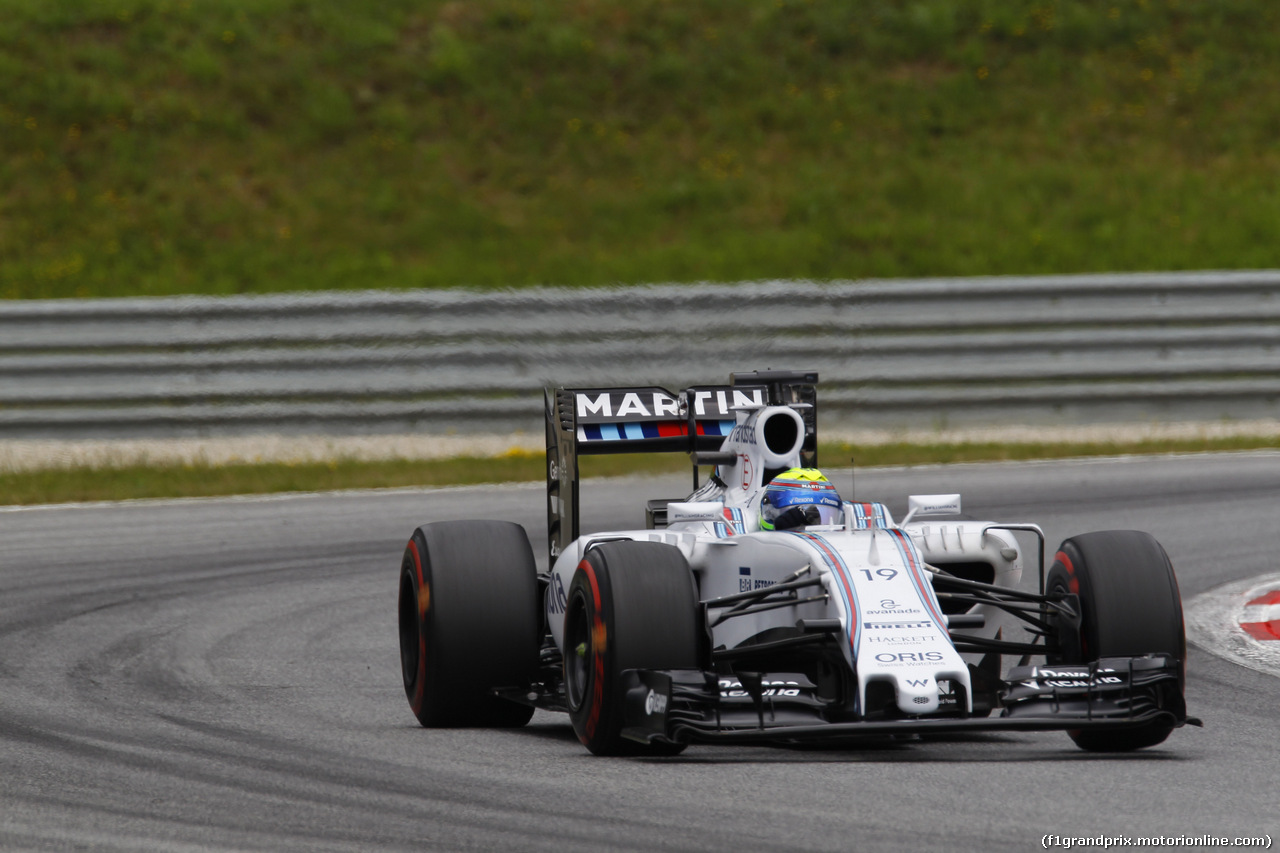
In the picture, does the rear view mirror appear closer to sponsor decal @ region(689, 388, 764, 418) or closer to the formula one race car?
the formula one race car

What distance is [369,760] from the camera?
646 cm

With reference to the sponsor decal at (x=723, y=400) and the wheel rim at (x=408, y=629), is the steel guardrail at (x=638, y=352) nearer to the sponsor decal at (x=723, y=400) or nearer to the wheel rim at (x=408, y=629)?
the sponsor decal at (x=723, y=400)

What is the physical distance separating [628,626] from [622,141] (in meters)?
16.3

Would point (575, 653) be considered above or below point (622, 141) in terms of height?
below

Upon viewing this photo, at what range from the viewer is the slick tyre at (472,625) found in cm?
742

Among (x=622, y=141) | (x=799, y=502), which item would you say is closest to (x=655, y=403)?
(x=799, y=502)

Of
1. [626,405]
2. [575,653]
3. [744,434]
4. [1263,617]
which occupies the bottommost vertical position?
[1263,617]

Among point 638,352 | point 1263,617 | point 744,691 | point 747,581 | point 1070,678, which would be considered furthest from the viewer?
point 638,352

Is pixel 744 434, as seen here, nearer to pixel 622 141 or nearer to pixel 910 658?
pixel 910 658

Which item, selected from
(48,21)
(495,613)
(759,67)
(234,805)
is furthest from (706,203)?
(234,805)

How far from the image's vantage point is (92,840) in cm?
519

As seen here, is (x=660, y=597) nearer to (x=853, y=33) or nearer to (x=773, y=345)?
(x=773, y=345)

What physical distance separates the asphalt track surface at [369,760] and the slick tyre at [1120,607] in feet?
1.18

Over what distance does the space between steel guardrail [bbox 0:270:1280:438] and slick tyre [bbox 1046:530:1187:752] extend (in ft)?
33.7
